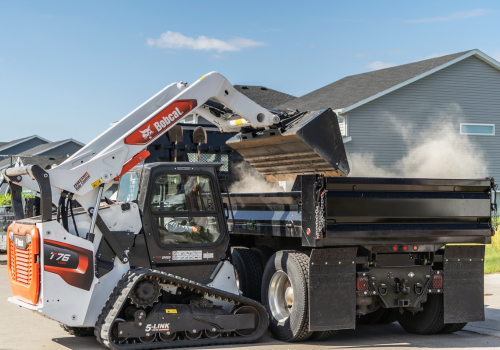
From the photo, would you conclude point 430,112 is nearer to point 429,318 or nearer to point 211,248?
point 429,318

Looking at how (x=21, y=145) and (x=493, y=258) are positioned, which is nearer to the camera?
(x=493, y=258)

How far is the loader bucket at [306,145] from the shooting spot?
8266 mm

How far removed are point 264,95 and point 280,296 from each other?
25.4 m

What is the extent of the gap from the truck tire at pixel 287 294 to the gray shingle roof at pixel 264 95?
77.9ft

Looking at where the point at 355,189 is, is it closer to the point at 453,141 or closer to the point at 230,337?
the point at 230,337

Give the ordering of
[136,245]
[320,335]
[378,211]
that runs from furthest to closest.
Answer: [320,335] < [136,245] < [378,211]

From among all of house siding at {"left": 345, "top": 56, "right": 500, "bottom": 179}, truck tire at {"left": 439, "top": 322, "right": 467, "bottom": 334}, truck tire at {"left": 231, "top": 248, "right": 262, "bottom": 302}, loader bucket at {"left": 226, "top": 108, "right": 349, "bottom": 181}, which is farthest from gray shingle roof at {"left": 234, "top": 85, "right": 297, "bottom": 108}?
truck tire at {"left": 439, "top": 322, "right": 467, "bottom": 334}

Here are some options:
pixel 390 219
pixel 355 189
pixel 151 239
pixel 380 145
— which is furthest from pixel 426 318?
pixel 380 145

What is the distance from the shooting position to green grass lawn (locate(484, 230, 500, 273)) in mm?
13125

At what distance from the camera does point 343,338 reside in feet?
25.2

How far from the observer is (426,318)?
25.9 ft

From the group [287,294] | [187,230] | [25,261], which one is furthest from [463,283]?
[25,261]

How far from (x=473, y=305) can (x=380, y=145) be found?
17.0 meters

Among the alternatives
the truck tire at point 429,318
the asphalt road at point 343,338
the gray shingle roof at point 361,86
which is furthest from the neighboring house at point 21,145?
the truck tire at point 429,318
